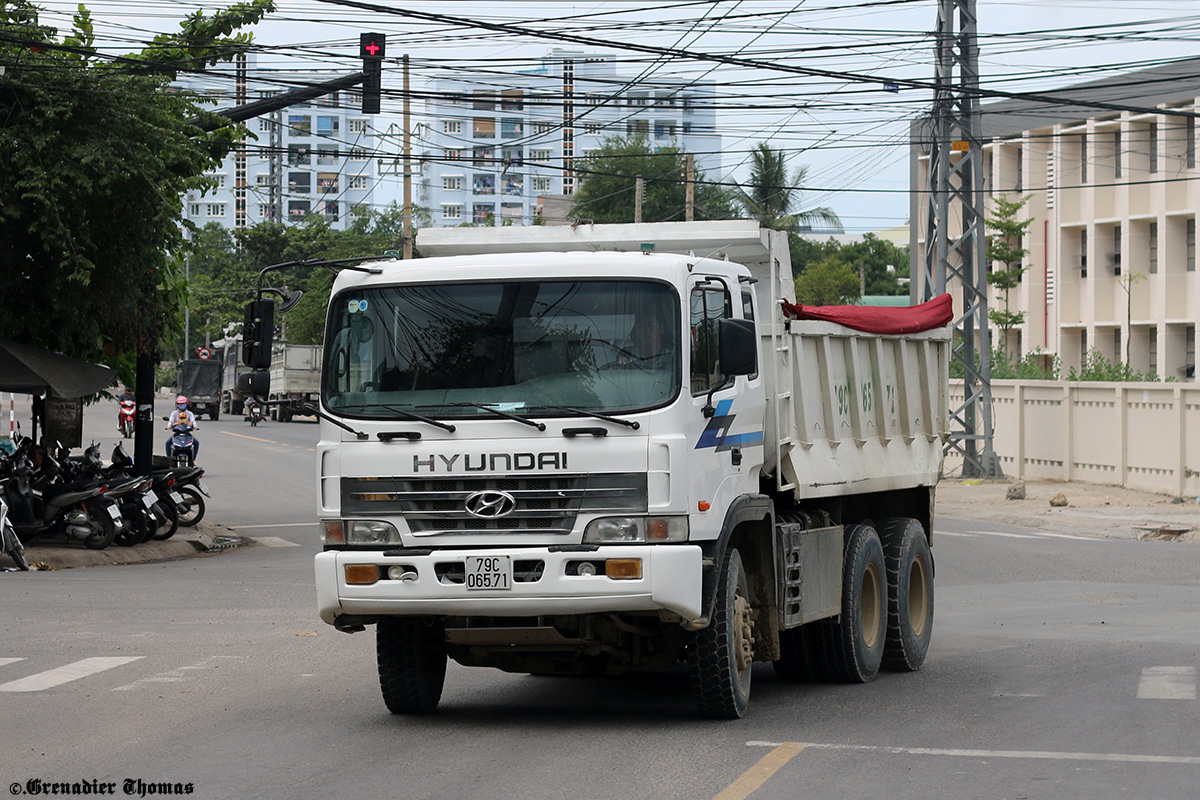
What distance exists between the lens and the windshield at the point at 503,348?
322 inches

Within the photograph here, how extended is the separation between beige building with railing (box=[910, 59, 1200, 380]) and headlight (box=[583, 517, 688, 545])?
107 feet

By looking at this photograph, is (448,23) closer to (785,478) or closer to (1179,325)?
(785,478)

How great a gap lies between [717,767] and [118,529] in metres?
13.6

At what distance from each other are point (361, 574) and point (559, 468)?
1203 mm

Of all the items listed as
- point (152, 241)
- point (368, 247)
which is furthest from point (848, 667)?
point (368, 247)

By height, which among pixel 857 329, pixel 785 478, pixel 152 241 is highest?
pixel 152 241

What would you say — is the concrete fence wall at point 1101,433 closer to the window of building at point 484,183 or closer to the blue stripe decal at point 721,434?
the blue stripe decal at point 721,434

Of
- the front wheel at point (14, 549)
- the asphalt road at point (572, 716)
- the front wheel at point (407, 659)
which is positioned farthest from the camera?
the front wheel at point (14, 549)

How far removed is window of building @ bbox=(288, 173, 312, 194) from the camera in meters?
147

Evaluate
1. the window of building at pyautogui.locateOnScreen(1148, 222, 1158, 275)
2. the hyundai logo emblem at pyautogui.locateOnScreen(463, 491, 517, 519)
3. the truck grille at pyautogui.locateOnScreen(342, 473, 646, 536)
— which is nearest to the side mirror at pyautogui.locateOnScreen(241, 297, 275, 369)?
the truck grille at pyautogui.locateOnScreen(342, 473, 646, 536)

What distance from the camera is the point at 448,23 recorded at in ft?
72.0

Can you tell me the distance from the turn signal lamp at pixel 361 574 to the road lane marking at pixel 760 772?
7.25ft

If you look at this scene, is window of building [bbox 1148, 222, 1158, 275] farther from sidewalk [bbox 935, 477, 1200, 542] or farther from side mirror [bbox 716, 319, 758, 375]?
side mirror [bbox 716, 319, 758, 375]

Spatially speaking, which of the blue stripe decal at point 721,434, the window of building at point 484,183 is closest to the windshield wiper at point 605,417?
the blue stripe decal at point 721,434
